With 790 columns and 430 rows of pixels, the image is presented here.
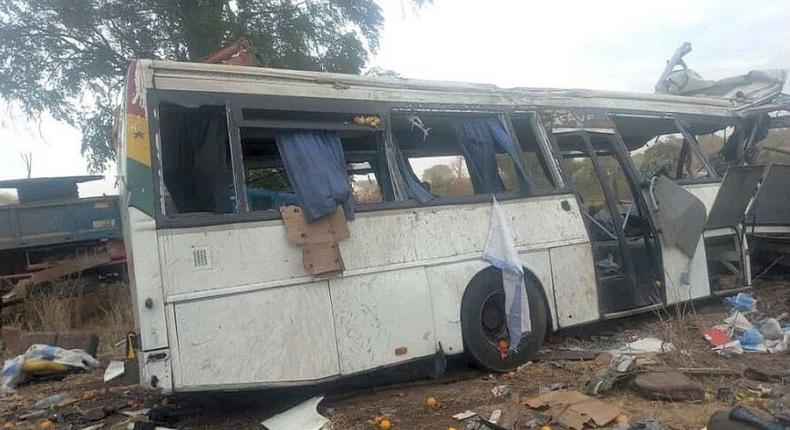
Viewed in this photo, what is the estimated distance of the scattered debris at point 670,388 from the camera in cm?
411

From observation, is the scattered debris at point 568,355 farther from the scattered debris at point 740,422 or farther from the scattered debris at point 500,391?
the scattered debris at point 740,422

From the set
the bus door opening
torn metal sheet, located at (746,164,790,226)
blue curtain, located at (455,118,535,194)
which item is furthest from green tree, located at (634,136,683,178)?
blue curtain, located at (455,118,535,194)

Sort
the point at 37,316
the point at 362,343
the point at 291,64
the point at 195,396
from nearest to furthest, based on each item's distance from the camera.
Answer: the point at 362,343
the point at 195,396
the point at 37,316
the point at 291,64

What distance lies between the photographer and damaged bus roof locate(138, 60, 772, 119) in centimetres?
417

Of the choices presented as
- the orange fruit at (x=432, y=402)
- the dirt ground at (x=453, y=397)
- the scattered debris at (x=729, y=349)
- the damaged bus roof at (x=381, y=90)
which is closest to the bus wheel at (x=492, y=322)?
the dirt ground at (x=453, y=397)

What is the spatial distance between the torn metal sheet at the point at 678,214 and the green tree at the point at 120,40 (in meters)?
9.08

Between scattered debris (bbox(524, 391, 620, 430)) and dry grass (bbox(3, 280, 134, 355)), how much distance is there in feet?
19.9

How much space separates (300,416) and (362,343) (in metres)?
0.66

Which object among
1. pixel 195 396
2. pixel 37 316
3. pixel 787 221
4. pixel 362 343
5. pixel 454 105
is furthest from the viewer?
pixel 37 316

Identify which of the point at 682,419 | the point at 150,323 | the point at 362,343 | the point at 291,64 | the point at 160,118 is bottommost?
the point at 682,419

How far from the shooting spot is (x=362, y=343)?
14.8ft

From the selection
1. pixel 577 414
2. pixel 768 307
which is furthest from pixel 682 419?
pixel 768 307

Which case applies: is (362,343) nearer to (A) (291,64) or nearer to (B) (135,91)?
(B) (135,91)

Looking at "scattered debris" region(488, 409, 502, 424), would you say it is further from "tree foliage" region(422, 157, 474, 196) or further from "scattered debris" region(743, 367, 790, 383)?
"scattered debris" region(743, 367, 790, 383)
